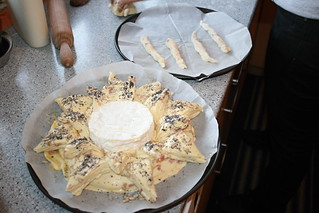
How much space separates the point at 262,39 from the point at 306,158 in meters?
1.00

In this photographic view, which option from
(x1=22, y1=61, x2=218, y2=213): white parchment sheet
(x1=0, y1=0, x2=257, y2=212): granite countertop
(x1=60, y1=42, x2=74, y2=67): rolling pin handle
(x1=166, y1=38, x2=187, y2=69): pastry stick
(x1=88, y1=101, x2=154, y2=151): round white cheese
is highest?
(x1=88, y1=101, x2=154, y2=151): round white cheese

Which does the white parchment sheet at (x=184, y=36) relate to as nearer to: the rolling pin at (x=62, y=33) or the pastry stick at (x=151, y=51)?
the pastry stick at (x=151, y=51)

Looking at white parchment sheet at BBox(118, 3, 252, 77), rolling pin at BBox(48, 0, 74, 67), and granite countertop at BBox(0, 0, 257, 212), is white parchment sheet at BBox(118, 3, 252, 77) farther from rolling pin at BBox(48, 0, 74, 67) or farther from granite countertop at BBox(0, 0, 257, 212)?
rolling pin at BBox(48, 0, 74, 67)

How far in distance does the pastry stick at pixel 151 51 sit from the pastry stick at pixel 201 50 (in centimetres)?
11

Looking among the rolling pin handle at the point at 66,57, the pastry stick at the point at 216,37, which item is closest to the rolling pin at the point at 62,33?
the rolling pin handle at the point at 66,57

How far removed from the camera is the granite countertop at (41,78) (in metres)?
0.67

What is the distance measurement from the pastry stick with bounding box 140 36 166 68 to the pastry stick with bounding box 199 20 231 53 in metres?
0.18

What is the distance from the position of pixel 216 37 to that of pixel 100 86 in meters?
0.40

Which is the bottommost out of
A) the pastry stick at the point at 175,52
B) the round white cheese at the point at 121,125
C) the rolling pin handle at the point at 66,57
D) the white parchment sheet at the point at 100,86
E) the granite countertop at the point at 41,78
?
the granite countertop at the point at 41,78

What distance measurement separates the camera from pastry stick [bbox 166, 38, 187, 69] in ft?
3.14

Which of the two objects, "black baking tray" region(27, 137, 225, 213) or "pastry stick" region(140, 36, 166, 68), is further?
"pastry stick" region(140, 36, 166, 68)

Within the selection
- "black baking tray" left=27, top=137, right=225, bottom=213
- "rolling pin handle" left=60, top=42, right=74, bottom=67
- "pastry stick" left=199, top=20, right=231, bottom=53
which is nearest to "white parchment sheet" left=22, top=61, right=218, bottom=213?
"black baking tray" left=27, top=137, right=225, bottom=213

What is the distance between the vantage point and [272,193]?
1.27 meters

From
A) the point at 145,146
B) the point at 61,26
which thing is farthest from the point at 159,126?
the point at 61,26
